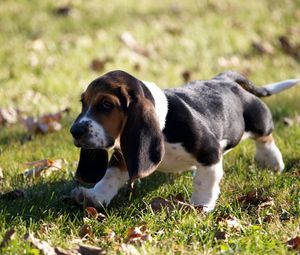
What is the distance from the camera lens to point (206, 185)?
4.41 meters

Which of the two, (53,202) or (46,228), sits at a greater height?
(46,228)

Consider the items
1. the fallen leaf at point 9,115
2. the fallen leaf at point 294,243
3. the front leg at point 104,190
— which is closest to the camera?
the fallen leaf at point 294,243

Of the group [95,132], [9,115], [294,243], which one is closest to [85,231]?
[95,132]

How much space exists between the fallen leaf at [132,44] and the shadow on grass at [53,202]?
14.1 ft

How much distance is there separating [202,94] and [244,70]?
4273 millimetres

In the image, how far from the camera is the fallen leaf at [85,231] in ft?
12.7

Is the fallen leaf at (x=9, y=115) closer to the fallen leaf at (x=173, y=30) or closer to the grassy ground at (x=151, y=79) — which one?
the grassy ground at (x=151, y=79)

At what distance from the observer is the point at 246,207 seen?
172 inches

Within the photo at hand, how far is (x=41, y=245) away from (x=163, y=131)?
1.19m

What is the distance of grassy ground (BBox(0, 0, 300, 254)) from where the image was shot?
3.87 metres

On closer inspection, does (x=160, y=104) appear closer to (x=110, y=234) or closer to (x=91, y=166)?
(x=91, y=166)

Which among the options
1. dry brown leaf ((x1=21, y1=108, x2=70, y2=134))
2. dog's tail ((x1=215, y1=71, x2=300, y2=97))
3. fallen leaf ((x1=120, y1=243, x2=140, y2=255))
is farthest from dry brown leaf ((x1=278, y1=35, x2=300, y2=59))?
fallen leaf ((x1=120, y1=243, x2=140, y2=255))

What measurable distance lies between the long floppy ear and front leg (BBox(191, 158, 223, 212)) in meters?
0.51

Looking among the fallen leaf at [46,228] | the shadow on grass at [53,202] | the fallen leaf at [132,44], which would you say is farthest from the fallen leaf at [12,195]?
the fallen leaf at [132,44]
